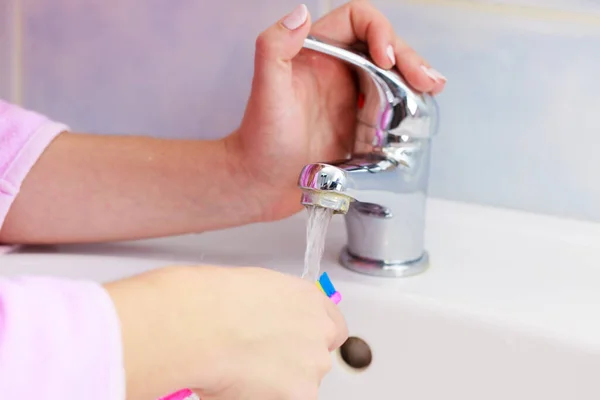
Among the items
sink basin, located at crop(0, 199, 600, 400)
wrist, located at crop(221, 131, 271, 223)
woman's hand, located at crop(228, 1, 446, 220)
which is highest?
woman's hand, located at crop(228, 1, 446, 220)

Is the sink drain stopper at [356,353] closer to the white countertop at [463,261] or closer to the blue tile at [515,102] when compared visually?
the white countertop at [463,261]

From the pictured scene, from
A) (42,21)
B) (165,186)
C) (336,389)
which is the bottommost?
(336,389)

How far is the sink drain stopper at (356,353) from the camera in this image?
45 cm

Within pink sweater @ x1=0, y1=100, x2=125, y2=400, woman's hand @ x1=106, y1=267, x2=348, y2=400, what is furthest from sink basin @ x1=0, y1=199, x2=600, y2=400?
pink sweater @ x1=0, y1=100, x2=125, y2=400

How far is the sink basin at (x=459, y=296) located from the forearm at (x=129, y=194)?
19 millimetres

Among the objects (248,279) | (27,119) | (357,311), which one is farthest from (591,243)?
(27,119)

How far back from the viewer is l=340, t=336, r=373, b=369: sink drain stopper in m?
0.45

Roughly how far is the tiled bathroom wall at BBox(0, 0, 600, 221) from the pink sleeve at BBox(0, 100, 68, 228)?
0.11m

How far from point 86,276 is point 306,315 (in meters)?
0.20

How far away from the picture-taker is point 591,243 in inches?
19.7

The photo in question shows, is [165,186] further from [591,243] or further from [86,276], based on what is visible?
[591,243]

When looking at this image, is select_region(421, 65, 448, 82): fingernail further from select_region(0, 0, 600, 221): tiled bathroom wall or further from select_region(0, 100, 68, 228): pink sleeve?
select_region(0, 100, 68, 228): pink sleeve

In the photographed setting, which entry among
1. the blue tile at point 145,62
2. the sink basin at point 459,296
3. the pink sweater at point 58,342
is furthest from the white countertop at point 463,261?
the pink sweater at point 58,342

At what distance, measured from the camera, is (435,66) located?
0.52 meters
